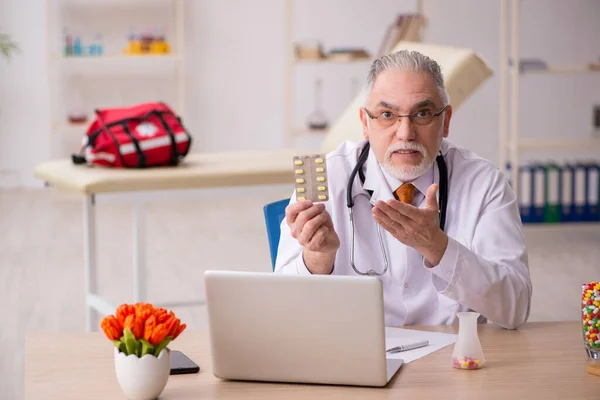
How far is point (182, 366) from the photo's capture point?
1423 mm

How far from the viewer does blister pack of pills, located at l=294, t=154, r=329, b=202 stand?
1.53 meters

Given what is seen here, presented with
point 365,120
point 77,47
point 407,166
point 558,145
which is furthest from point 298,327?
point 77,47

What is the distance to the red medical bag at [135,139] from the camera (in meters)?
3.11

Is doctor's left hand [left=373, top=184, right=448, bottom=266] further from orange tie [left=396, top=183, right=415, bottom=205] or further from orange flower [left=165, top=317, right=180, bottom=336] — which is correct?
orange flower [left=165, top=317, right=180, bottom=336]

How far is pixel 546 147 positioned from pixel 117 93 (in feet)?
10.2

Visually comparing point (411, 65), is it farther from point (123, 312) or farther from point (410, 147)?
point (123, 312)

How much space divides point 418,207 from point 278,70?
524cm

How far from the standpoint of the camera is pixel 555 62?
22.1ft

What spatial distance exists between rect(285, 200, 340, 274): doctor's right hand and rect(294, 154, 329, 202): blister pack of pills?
57 millimetres

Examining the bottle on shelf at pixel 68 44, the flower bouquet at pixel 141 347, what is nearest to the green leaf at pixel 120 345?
the flower bouquet at pixel 141 347

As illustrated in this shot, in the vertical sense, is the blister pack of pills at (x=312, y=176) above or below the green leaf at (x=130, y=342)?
above

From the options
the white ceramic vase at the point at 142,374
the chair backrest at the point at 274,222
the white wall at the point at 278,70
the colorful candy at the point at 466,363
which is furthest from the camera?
the white wall at the point at 278,70

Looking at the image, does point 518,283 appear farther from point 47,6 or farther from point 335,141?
point 47,6

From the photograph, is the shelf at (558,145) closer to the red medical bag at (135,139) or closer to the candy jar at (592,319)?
the red medical bag at (135,139)
